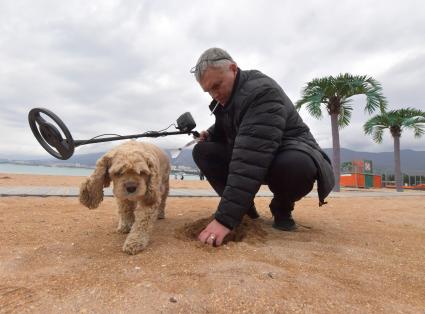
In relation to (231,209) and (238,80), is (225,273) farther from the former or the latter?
(238,80)

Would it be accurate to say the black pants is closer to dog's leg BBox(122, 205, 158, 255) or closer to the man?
the man

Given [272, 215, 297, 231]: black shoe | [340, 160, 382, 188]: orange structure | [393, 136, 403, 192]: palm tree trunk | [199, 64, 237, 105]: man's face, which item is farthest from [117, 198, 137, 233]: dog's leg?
[340, 160, 382, 188]: orange structure

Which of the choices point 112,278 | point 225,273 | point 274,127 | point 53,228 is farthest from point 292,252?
point 53,228

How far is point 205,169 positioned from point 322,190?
1.23m

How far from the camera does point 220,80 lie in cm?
252

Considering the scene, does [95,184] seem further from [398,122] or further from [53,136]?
[398,122]

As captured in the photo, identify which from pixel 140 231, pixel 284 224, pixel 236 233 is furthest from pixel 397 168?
pixel 140 231

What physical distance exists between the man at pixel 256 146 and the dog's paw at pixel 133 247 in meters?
0.41

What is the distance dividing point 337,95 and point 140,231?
11579 mm

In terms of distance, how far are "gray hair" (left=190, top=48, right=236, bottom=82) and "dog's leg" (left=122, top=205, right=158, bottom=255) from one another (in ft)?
3.69

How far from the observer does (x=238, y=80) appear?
2.60 m

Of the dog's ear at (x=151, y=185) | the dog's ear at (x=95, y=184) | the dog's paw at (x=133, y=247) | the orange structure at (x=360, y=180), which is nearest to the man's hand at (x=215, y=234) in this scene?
the dog's paw at (x=133, y=247)

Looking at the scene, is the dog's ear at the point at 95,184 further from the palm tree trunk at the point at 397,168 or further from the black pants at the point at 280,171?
the palm tree trunk at the point at 397,168

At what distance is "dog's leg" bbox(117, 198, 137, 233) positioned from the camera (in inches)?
112
